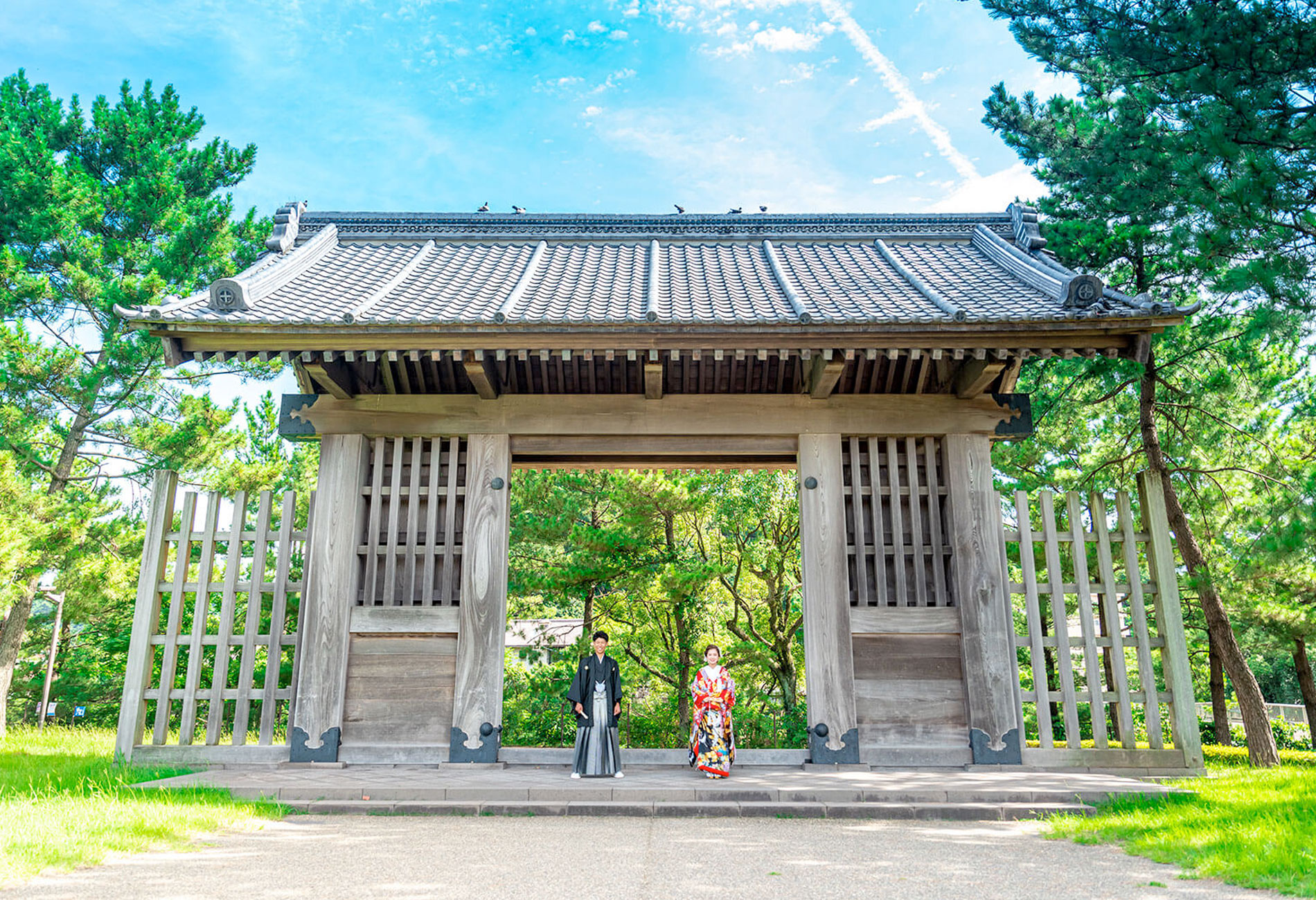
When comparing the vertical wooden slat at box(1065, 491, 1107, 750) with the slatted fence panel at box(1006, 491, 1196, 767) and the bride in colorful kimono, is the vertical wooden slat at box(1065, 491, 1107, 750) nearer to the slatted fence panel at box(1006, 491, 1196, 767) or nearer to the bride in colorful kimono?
the slatted fence panel at box(1006, 491, 1196, 767)

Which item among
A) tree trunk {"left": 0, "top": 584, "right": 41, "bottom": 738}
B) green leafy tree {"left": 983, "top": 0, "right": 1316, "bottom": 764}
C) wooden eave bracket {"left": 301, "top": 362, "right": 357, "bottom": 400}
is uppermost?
green leafy tree {"left": 983, "top": 0, "right": 1316, "bottom": 764}

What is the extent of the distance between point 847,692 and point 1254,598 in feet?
22.5

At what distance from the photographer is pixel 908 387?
6.72 meters

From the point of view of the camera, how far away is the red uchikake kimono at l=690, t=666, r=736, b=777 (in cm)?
570

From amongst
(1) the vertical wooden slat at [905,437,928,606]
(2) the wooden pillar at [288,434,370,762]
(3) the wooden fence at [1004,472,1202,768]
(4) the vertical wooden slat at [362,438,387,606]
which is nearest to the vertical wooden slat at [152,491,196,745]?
(2) the wooden pillar at [288,434,370,762]

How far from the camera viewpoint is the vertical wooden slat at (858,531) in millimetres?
6277

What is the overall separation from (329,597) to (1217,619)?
34.1 ft

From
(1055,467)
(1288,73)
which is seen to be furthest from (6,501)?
(1055,467)

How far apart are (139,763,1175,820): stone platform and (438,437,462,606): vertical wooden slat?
1430 millimetres

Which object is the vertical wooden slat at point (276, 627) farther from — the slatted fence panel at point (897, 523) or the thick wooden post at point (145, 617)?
the slatted fence panel at point (897, 523)

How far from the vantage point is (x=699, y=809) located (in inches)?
183

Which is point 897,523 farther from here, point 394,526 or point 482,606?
point 394,526

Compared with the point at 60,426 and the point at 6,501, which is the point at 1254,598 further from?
the point at 60,426

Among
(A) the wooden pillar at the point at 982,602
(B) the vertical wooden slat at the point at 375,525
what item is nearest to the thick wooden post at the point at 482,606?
(B) the vertical wooden slat at the point at 375,525
